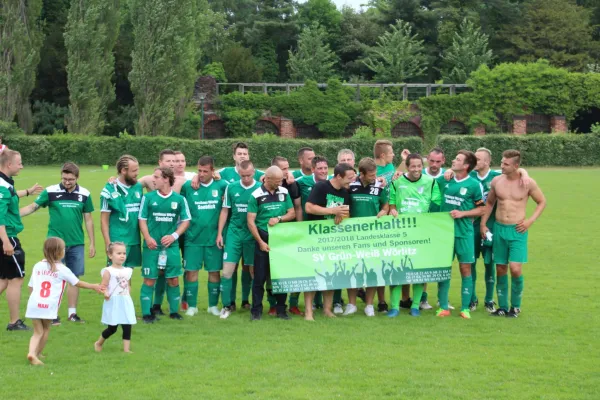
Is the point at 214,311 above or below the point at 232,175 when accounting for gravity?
below

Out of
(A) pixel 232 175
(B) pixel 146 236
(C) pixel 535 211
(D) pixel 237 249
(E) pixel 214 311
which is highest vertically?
(A) pixel 232 175

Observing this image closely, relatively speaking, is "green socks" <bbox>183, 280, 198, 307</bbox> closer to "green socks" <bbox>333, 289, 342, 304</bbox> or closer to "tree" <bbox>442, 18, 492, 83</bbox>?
"green socks" <bbox>333, 289, 342, 304</bbox>

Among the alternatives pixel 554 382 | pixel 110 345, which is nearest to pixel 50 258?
pixel 110 345

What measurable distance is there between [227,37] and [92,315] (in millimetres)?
64589

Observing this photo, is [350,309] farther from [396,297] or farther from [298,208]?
[298,208]

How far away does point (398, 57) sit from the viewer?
2557 inches

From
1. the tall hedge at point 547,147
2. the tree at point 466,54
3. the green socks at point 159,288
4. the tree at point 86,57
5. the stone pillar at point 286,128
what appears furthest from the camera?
the tree at point 466,54

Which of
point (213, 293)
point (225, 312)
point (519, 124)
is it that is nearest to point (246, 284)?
point (213, 293)

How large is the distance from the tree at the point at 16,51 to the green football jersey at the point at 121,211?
42.6 meters

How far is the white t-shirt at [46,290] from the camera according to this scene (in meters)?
7.92

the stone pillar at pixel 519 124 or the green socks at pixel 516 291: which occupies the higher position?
the stone pillar at pixel 519 124

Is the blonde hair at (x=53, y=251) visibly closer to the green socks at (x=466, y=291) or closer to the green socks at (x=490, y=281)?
the green socks at (x=466, y=291)

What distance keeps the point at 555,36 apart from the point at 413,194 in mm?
58942

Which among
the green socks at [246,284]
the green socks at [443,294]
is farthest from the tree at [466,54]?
the green socks at [246,284]
